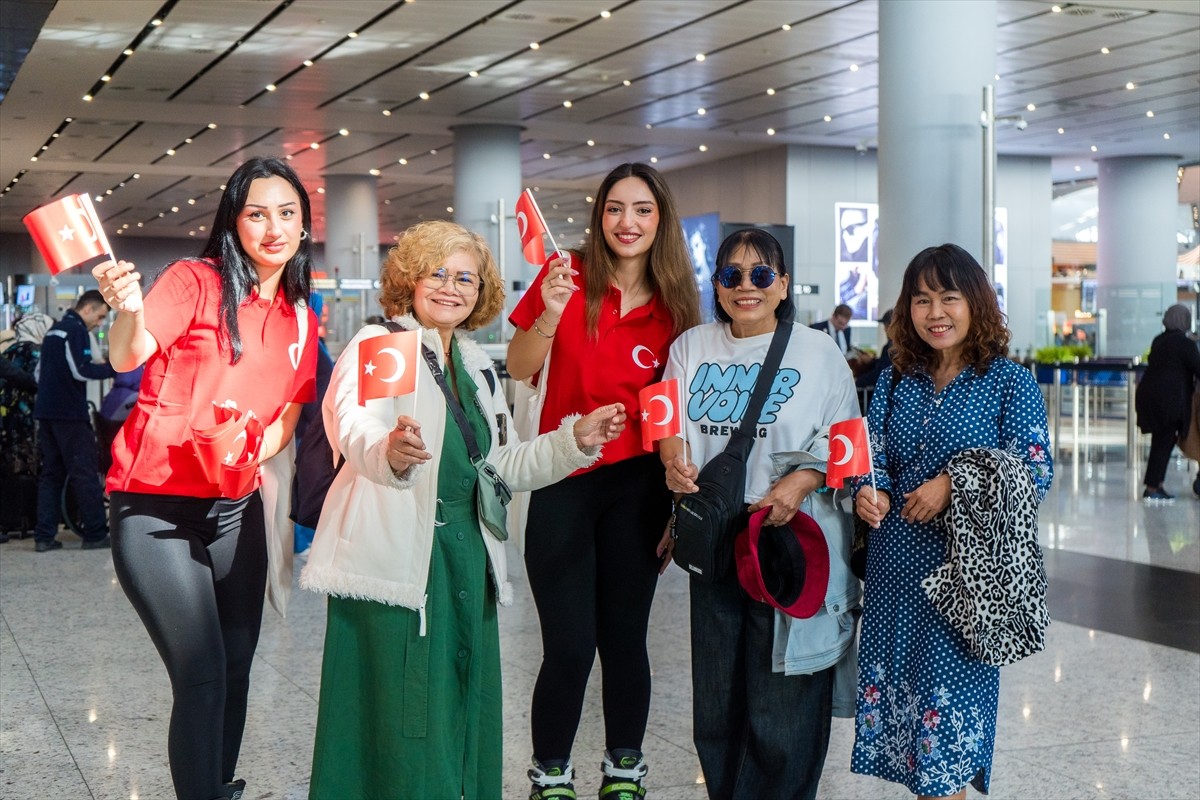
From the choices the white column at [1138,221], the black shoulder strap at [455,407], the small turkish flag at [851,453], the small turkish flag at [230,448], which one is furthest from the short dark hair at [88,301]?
the white column at [1138,221]

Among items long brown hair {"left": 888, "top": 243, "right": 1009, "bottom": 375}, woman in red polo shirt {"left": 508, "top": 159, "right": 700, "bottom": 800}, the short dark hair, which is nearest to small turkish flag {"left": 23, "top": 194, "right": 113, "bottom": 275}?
woman in red polo shirt {"left": 508, "top": 159, "right": 700, "bottom": 800}

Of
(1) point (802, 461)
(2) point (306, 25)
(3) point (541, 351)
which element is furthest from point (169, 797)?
(2) point (306, 25)

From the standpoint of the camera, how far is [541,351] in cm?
324

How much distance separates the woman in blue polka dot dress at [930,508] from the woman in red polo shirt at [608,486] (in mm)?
567

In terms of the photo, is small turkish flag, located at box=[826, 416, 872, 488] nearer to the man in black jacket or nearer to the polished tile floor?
the polished tile floor

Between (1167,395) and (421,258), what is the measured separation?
9760mm

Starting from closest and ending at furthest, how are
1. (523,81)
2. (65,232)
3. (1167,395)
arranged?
(65,232)
(1167,395)
(523,81)

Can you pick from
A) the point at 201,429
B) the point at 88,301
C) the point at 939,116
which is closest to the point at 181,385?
the point at 201,429

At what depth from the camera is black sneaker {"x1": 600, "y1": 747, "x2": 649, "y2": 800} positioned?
3301 millimetres

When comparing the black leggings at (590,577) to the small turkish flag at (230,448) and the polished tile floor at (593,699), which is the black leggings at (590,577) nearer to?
the polished tile floor at (593,699)

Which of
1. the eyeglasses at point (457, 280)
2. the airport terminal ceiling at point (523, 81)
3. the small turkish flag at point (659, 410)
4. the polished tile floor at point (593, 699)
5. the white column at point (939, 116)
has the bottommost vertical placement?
the polished tile floor at point (593, 699)

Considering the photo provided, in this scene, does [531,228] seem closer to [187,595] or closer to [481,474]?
[481,474]

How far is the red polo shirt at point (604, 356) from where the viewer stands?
3217 millimetres

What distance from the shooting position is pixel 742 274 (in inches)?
120
